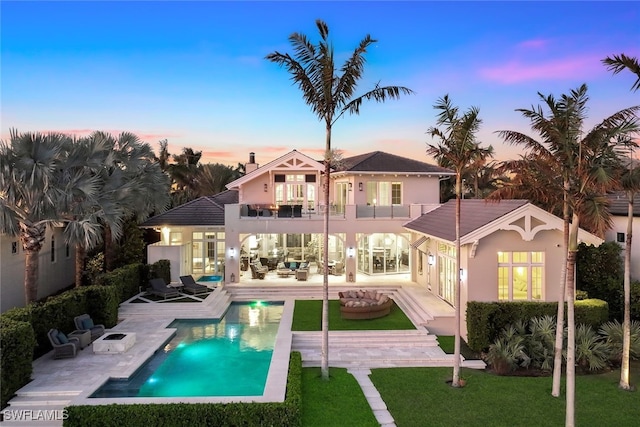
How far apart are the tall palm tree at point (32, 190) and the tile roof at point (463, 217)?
51.0 ft

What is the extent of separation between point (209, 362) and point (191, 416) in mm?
4940

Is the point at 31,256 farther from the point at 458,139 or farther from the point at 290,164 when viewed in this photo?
the point at 458,139

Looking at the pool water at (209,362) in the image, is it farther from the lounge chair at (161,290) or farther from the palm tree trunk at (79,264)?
the palm tree trunk at (79,264)

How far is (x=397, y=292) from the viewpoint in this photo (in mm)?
23391

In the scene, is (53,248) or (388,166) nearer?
(53,248)

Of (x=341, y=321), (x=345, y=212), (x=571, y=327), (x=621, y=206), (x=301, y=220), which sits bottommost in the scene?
(x=341, y=321)

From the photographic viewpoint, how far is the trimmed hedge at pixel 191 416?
30.7ft

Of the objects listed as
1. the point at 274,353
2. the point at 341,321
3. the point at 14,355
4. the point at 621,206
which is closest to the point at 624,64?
the point at 621,206

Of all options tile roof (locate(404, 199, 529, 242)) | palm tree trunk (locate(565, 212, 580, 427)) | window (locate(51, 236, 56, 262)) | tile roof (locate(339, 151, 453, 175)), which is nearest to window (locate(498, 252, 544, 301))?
tile roof (locate(404, 199, 529, 242))

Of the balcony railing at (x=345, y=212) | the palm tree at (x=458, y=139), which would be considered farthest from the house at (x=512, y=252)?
the balcony railing at (x=345, y=212)

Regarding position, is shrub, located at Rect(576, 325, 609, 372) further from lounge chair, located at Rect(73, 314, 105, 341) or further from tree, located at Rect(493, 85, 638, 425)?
lounge chair, located at Rect(73, 314, 105, 341)

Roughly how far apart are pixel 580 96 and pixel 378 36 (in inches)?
223

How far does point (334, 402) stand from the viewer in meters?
11.1

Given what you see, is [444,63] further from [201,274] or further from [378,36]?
[201,274]
